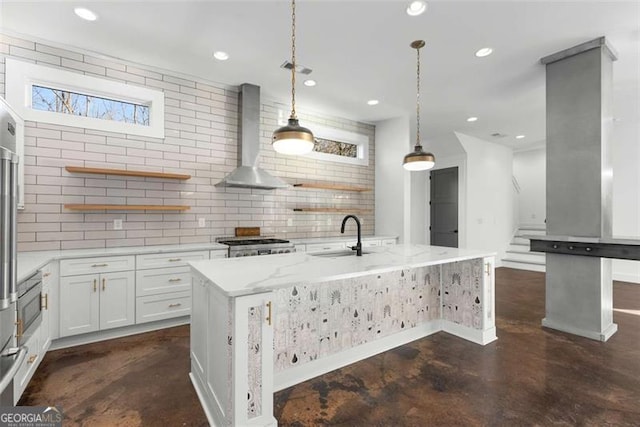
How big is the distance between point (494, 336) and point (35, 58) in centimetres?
532

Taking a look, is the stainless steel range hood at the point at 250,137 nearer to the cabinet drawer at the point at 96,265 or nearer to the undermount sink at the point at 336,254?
the cabinet drawer at the point at 96,265

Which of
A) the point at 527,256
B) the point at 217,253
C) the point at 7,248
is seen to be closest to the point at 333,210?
the point at 217,253

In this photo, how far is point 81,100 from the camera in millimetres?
3357

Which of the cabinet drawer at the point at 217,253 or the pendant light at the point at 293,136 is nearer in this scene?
the pendant light at the point at 293,136

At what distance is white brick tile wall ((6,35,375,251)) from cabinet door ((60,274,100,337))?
600 millimetres

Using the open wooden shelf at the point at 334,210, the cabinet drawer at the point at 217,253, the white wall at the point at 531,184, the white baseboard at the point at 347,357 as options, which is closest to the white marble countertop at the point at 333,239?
the open wooden shelf at the point at 334,210

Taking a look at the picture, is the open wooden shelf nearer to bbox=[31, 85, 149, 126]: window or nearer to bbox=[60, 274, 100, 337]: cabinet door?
bbox=[31, 85, 149, 126]: window

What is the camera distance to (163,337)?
125 inches

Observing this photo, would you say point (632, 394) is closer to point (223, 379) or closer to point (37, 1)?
point (223, 379)

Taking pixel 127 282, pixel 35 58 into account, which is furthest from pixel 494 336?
pixel 35 58

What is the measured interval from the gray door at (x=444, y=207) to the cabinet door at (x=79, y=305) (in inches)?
265

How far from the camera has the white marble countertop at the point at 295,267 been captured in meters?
1.67

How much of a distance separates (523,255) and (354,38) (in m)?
6.56

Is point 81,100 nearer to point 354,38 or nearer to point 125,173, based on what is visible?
point 125,173
